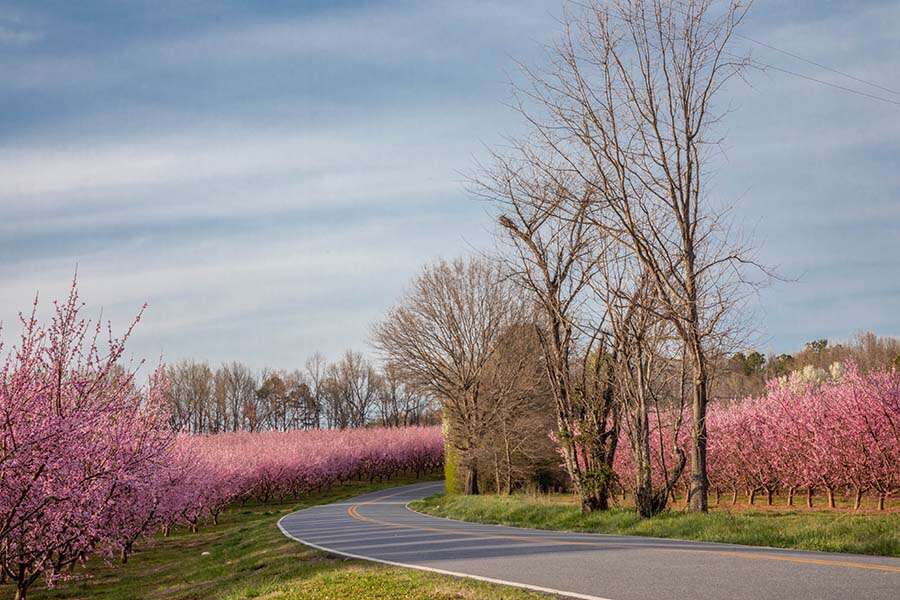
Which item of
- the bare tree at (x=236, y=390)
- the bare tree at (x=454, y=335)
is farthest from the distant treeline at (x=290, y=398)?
the bare tree at (x=454, y=335)

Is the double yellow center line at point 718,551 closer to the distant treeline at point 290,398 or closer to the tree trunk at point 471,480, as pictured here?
the tree trunk at point 471,480

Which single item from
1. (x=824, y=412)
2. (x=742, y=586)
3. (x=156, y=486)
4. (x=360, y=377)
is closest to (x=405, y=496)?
(x=156, y=486)

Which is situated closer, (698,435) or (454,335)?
(698,435)

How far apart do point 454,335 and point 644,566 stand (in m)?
31.2

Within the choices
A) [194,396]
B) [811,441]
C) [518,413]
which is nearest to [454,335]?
[518,413]

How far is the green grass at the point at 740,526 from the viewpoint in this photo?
1202 centimetres

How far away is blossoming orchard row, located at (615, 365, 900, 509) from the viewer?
22844 millimetres

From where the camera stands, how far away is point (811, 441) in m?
25.1

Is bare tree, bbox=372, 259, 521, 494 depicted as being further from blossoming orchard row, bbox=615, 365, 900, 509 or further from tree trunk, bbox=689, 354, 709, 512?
tree trunk, bbox=689, 354, 709, 512

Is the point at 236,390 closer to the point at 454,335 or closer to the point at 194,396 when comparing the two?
the point at 194,396

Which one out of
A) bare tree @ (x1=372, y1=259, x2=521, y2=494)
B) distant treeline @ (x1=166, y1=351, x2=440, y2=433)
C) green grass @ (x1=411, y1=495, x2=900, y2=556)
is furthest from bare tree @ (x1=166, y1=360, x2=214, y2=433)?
green grass @ (x1=411, y1=495, x2=900, y2=556)

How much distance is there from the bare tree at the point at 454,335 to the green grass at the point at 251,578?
11.8 meters

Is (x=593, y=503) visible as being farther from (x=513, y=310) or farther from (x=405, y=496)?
(x=405, y=496)

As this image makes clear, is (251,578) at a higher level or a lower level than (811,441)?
lower
